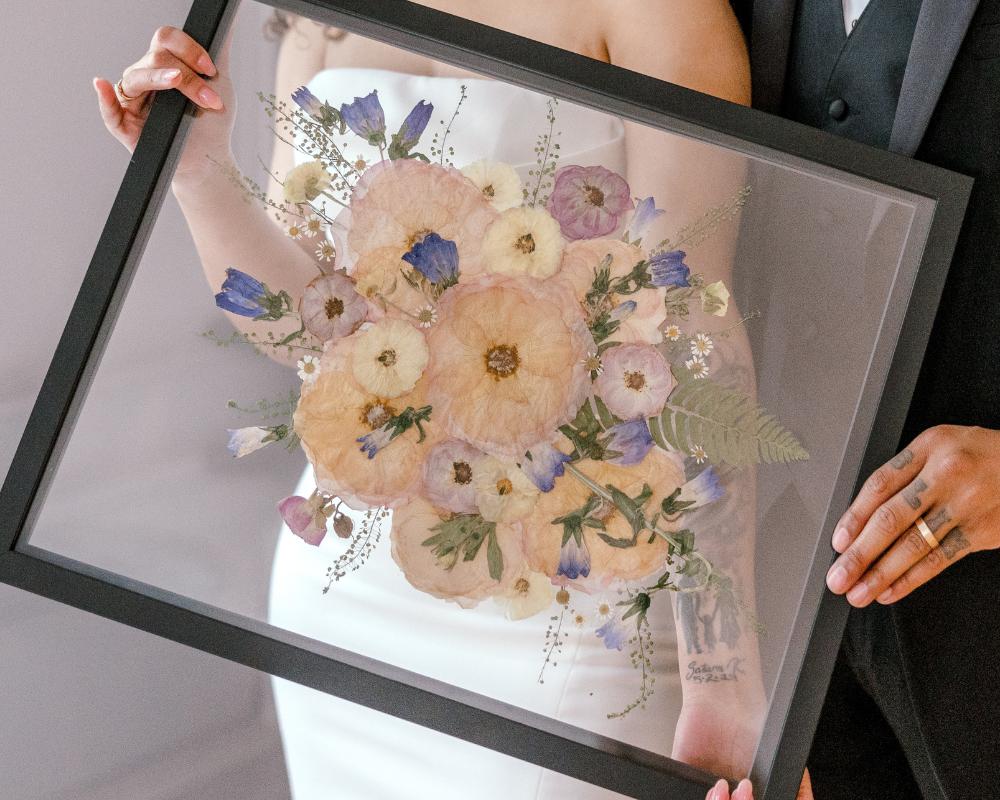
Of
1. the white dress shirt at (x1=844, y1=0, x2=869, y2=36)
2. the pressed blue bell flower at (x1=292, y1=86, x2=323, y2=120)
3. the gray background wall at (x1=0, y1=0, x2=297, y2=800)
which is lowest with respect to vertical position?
the gray background wall at (x1=0, y1=0, x2=297, y2=800)

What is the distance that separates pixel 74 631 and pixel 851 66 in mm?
Answer: 1337

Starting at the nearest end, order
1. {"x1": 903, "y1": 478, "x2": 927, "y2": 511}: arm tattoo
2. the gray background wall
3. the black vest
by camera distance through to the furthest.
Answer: {"x1": 903, "y1": 478, "x2": 927, "y2": 511}: arm tattoo, the black vest, the gray background wall

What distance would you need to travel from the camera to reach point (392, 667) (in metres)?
0.79

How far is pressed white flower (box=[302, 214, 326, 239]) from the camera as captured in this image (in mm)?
766

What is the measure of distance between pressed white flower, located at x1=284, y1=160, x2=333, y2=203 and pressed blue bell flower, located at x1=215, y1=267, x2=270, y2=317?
0.08 metres

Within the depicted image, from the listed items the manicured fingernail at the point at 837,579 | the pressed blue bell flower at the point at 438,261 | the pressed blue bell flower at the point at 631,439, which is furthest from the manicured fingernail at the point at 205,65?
the manicured fingernail at the point at 837,579

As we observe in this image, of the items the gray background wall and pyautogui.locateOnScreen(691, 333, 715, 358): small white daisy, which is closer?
pyautogui.locateOnScreen(691, 333, 715, 358): small white daisy

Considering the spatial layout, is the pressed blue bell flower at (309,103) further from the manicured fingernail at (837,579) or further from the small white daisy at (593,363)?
the manicured fingernail at (837,579)

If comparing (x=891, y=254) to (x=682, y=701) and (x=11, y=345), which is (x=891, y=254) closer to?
(x=682, y=701)

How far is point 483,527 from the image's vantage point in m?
0.76

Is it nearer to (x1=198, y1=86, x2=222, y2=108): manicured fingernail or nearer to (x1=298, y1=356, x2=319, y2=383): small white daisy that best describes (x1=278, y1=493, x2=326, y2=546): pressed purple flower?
(x1=298, y1=356, x2=319, y2=383): small white daisy

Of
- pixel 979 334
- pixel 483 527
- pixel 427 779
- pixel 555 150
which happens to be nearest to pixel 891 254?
pixel 979 334

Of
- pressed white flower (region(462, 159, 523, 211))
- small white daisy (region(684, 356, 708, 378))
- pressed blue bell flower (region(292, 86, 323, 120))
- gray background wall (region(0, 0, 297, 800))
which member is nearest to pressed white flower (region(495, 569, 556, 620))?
small white daisy (region(684, 356, 708, 378))

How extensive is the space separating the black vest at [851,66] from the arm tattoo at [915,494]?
346 mm
